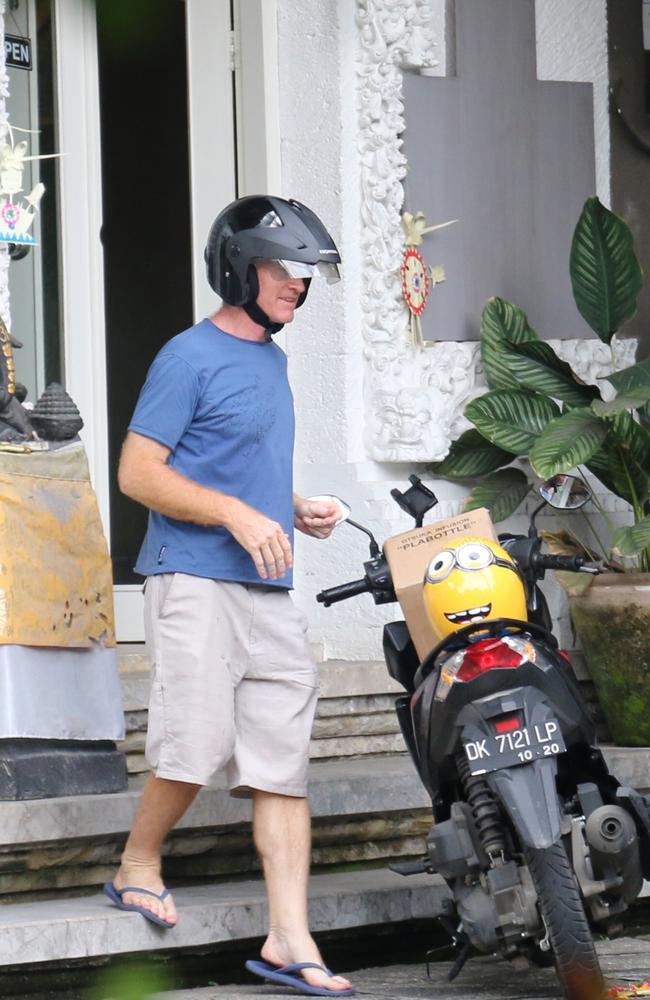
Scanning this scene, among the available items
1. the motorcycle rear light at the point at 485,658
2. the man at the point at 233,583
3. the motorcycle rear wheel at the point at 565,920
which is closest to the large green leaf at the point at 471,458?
the man at the point at 233,583

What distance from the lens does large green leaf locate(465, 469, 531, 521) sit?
6.25m

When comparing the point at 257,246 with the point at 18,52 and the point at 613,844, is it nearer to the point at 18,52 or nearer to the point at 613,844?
the point at 613,844

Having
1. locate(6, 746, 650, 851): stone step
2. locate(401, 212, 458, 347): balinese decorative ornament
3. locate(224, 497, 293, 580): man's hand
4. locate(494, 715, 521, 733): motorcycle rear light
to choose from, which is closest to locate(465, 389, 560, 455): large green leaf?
locate(401, 212, 458, 347): balinese decorative ornament

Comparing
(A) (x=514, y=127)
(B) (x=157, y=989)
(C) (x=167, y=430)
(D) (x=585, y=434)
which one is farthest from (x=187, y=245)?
(B) (x=157, y=989)

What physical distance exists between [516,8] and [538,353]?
4.50 ft

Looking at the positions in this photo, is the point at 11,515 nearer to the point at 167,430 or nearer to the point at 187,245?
the point at 167,430

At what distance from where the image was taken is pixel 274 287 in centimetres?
438

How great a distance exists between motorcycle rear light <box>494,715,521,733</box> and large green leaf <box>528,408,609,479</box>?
1.68 m

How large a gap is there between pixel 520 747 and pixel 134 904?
113 cm

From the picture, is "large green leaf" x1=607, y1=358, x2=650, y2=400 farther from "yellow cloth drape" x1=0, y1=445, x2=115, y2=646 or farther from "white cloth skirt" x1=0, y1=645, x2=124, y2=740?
"white cloth skirt" x1=0, y1=645, x2=124, y2=740

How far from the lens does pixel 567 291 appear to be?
22.0 ft

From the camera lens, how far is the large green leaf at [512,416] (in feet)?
19.8

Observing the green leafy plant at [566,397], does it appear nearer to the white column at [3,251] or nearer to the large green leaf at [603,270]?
the large green leaf at [603,270]

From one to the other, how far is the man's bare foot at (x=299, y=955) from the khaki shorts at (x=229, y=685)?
346 millimetres
